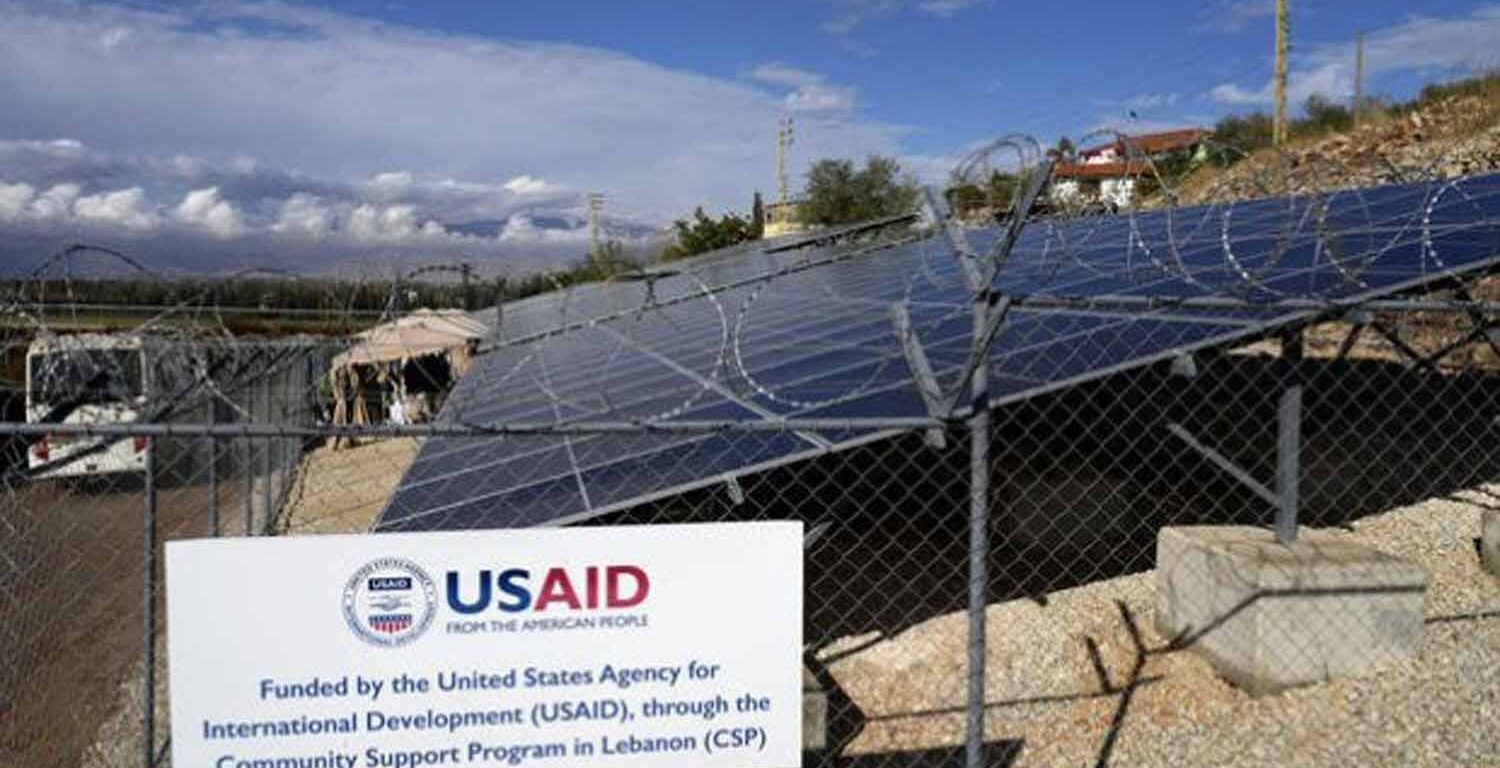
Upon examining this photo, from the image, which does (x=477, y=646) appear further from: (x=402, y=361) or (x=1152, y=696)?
(x=402, y=361)

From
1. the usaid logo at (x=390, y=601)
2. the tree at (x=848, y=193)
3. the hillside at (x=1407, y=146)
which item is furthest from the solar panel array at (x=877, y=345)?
the tree at (x=848, y=193)

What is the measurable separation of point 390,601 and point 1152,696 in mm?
4568

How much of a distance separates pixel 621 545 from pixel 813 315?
7.37 metres

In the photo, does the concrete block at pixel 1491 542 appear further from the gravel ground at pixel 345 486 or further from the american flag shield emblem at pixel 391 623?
the gravel ground at pixel 345 486

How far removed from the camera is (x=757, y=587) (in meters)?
3.76

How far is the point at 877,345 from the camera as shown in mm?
8273

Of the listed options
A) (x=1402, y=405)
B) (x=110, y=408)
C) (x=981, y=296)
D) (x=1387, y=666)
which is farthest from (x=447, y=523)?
(x=110, y=408)

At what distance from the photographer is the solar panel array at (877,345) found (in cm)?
586

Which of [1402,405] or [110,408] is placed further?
[110,408]

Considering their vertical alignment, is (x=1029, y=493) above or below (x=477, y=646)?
below

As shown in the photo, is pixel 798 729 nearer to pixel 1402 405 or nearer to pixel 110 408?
pixel 1402 405

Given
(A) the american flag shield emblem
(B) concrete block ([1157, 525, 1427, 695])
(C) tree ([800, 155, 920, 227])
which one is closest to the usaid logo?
(A) the american flag shield emblem

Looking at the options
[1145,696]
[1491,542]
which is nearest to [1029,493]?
[1145,696]

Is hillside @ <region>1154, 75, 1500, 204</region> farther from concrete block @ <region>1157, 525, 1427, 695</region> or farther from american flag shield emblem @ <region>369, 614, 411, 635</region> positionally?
american flag shield emblem @ <region>369, 614, 411, 635</region>
